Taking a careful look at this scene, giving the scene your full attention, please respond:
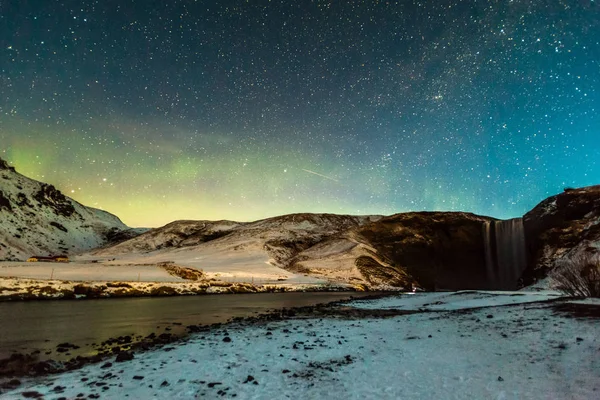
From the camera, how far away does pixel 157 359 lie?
1230 cm

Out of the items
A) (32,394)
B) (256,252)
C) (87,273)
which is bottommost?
(87,273)

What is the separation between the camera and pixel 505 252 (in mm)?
105375

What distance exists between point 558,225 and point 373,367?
9656cm

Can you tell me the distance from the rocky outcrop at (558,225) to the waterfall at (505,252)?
4.01 m

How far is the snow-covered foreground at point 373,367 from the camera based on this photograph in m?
8.79

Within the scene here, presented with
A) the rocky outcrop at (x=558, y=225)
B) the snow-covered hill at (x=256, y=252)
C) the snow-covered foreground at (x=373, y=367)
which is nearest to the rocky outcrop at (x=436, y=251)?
the snow-covered hill at (x=256, y=252)

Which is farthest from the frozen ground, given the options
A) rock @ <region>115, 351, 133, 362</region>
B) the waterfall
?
the waterfall

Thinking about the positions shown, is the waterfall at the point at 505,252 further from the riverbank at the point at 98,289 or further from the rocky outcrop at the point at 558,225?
the riverbank at the point at 98,289

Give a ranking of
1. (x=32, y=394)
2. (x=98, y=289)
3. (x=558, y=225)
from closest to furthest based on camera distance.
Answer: (x=32, y=394), (x=98, y=289), (x=558, y=225)

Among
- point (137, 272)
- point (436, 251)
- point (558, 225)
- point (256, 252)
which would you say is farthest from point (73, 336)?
point (436, 251)

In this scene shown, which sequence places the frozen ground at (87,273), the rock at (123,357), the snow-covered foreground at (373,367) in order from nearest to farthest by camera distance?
the snow-covered foreground at (373,367)
the rock at (123,357)
the frozen ground at (87,273)

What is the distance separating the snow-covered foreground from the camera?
8.79 metres

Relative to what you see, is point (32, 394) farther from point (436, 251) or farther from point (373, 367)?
point (436, 251)

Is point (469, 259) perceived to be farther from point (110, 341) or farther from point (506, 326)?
point (110, 341)
